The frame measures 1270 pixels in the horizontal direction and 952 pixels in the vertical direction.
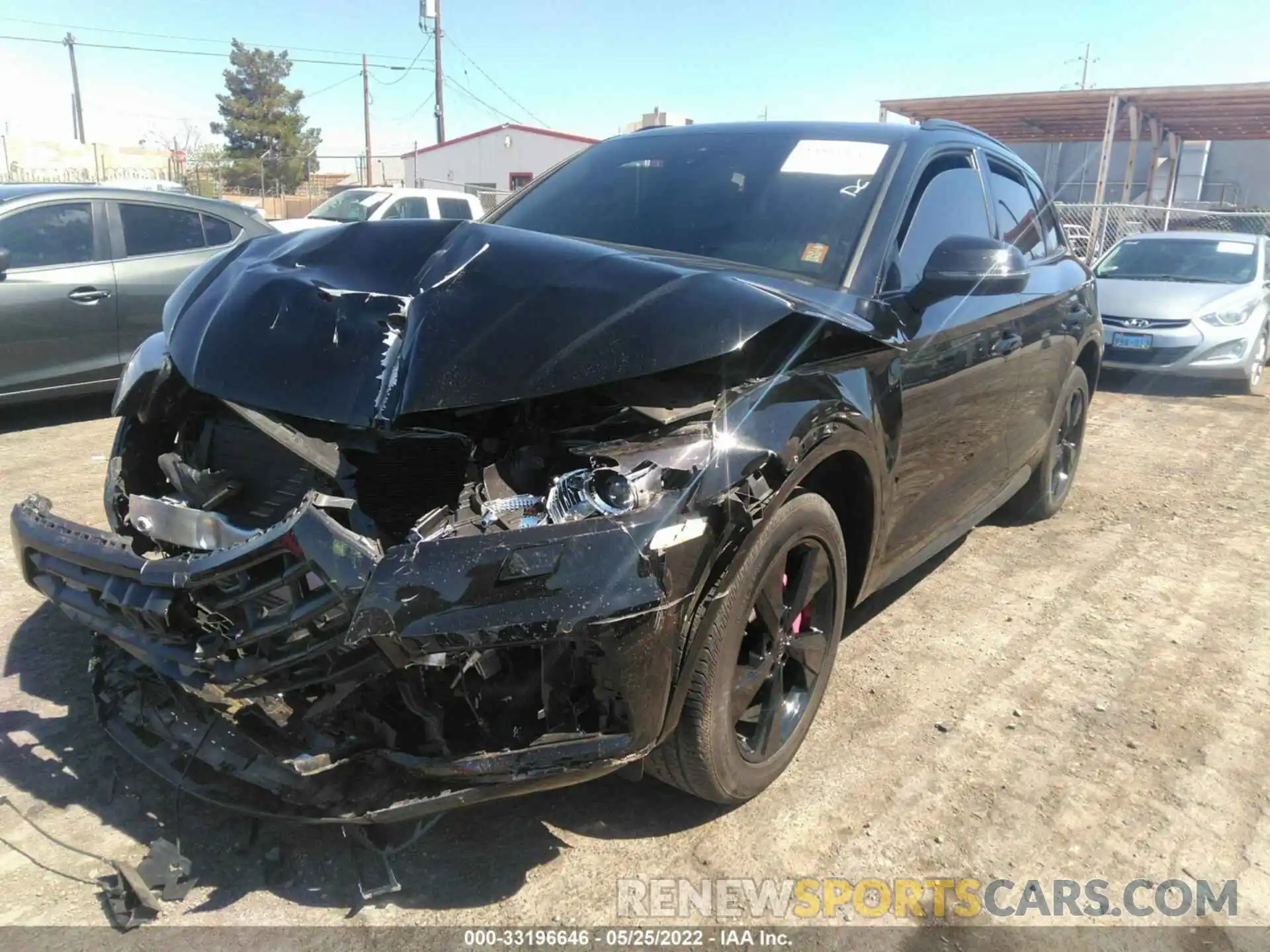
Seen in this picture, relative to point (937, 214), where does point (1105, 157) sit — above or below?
above

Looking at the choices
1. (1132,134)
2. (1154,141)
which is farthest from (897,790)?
(1154,141)

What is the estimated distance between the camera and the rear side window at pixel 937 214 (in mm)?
3049

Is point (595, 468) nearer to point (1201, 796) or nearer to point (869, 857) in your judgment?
point (869, 857)

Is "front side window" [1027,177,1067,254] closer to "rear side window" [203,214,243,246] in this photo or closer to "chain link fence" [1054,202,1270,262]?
"rear side window" [203,214,243,246]

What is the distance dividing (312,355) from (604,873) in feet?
4.93

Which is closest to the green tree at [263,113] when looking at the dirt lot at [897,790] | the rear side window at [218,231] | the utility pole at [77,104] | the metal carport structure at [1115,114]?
the utility pole at [77,104]

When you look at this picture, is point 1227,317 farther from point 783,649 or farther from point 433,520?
point 433,520

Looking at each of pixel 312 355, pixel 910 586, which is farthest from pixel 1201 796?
pixel 312 355

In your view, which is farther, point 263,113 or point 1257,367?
point 263,113

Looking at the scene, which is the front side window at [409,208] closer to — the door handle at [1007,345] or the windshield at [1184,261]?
the windshield at [1184,261]

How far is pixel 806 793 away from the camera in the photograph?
267 centimetres

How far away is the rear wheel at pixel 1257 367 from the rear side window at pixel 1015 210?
630 cm

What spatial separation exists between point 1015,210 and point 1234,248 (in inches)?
318

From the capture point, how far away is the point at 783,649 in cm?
256
